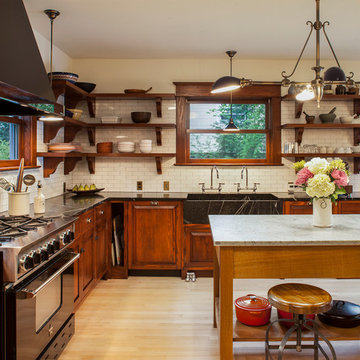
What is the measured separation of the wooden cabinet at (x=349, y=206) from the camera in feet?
15.0

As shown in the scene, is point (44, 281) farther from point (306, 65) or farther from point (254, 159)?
point (306, 65)

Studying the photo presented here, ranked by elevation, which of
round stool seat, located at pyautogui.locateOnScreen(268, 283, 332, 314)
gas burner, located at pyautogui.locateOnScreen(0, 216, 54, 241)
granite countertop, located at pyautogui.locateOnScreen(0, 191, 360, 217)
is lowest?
round stool seat, located at pyautogui.locateOnScreen(268, 283, 332, 314)

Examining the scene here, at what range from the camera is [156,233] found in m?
4.49

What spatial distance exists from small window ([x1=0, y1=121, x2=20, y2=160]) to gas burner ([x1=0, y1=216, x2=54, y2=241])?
99 centimetres

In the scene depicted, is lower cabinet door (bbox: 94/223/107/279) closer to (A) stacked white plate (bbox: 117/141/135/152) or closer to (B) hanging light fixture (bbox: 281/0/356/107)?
(A) stacked white plate (bbox: 117/141/135/152)

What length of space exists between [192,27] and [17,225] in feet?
A: 8.73

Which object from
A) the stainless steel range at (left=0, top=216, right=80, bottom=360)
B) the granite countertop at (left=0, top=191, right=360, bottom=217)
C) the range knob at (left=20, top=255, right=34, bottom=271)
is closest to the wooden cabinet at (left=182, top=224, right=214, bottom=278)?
the granite countertop at (left=0, top=191, right=360, bottom=217)

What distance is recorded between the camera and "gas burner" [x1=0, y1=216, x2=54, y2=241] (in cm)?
229

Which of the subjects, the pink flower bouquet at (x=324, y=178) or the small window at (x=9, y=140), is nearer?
the pink flower bouquet at (x=324, y=178)

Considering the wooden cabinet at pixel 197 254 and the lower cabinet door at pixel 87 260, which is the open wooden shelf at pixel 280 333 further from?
the wooden cabinet at pixel 197 254

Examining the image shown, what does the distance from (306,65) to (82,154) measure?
3.27 m

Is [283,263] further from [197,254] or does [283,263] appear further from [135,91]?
[135,91]

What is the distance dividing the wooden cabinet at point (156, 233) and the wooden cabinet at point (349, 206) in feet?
6.41

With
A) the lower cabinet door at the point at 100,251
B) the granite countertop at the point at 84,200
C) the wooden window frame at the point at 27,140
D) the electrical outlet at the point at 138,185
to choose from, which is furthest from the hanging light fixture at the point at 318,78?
the electrical outlet at the point at 138,185
